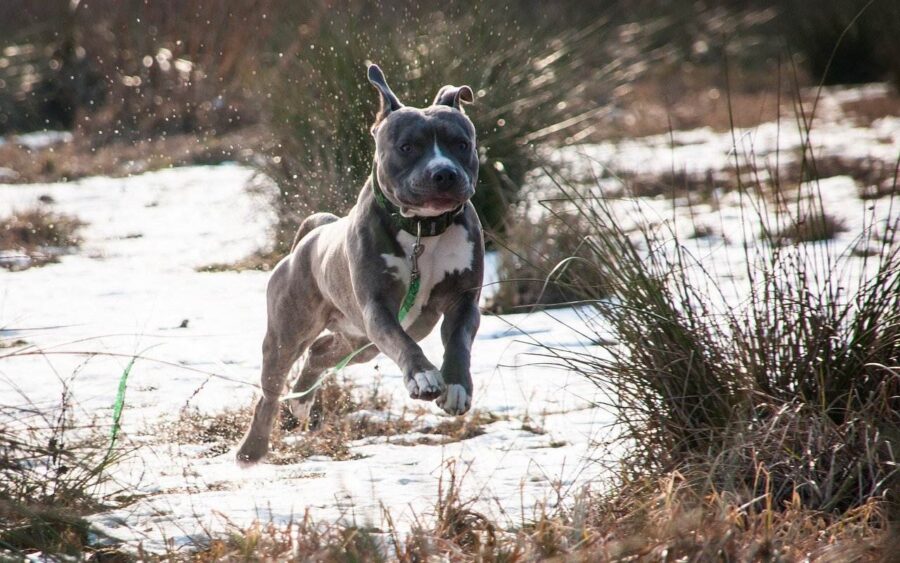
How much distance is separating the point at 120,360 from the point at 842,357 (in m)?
3.79

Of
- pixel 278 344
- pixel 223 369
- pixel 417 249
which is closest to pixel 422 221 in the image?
pixel 417 249

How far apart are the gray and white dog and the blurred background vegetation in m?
0.91

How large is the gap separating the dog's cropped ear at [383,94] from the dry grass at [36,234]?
14.6ft

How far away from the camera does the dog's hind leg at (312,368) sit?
532cm

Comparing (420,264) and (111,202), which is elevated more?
(111,202)

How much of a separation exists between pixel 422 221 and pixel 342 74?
352 centimetres

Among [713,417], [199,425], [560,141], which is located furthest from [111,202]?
[713,417]

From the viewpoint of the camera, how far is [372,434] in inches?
208

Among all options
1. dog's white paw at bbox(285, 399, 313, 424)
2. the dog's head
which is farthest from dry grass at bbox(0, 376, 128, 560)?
dog's white paw at bbox(285, 399, 313, 424)

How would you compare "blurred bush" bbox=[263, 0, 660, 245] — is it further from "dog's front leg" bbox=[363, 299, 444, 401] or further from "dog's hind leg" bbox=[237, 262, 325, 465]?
"dog's front leg" bbox=[363, 299, 444, 401]

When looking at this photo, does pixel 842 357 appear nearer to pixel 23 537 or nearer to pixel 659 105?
pixel 23 537

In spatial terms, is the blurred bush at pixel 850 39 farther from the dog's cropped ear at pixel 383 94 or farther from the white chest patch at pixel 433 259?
the white chest patch at pixel 433 259

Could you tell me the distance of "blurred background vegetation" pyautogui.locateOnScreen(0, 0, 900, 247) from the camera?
25.1 ft

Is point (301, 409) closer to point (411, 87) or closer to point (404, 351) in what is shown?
point (404, 351)
